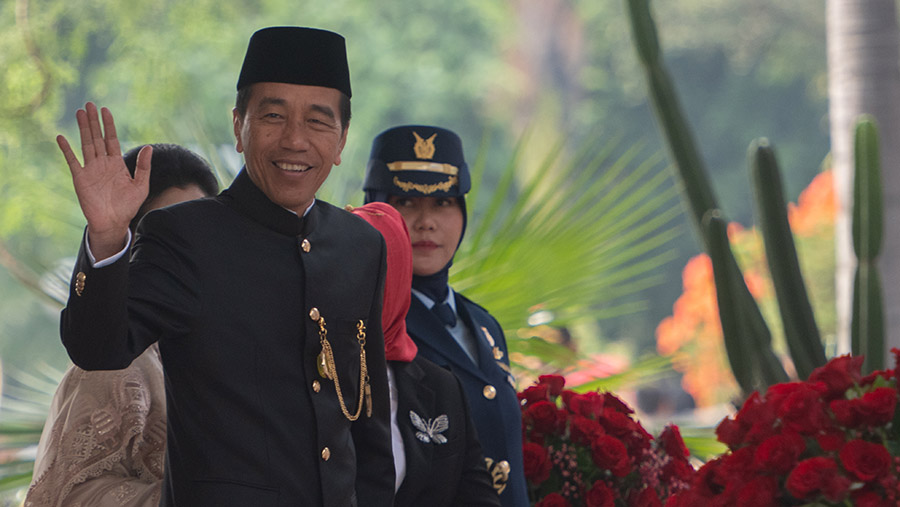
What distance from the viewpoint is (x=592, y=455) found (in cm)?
180

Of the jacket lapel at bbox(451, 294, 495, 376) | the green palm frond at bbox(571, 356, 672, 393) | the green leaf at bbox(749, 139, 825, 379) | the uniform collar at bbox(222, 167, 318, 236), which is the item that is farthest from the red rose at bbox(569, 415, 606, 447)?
the green leaf at bbox(749, 139, 825, 379)

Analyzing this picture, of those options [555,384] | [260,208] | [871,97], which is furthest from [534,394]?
[871,97]

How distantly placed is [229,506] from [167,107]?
7.57 m

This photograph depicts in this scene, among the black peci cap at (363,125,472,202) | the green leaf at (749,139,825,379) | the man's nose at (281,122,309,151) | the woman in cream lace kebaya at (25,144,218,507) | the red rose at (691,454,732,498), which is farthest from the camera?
the green leaf at (749,139,825,379)

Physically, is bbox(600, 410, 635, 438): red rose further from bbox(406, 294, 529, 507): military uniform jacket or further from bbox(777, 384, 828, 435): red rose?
bbox(777, 384, 828, 435): red rose

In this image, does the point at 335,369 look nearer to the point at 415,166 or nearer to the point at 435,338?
the point at 435,338

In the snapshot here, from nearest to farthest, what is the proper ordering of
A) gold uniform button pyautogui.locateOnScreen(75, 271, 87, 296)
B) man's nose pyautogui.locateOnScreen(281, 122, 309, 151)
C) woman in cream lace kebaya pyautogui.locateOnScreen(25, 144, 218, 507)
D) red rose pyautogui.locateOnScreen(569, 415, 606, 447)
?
1. gold uniform button pyautogui.locateOnScreen(75, 271, 87, 296)
2. man's nose pyautogui.locateOnScreen(281, 122, 309, 151)
3. woman in cream lace kebaya pyautogui.locateOnScreen(25, 144, 218, 507)
4. red rose pyautogui.locateOnScreen(569, 415, 606, 447)

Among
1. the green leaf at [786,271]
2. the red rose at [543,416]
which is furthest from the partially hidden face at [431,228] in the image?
the green leaf at [786,271]

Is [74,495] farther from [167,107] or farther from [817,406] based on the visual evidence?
[167,107]

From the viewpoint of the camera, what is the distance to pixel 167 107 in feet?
26.9

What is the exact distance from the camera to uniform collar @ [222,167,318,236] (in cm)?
111

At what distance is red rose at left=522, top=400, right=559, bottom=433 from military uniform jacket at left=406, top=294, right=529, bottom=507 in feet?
0.66

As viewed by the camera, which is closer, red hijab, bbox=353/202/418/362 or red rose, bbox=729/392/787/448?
red hijab, bbox=353/202/418/362

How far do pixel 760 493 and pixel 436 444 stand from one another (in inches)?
16.2
